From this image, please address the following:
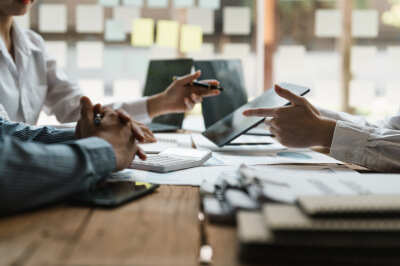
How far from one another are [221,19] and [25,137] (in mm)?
1810

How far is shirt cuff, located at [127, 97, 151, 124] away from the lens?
4.84ft

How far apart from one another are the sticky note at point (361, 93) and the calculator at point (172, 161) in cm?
194

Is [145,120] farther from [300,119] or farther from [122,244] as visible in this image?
[122,244]

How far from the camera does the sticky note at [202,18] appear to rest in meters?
2.45

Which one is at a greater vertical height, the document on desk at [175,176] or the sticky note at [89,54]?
the sticky note at [89,54]

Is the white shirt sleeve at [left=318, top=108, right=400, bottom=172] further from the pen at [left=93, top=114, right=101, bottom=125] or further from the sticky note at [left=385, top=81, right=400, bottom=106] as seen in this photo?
the sticky note at [left=385, top=81, right=400, bottom=106]

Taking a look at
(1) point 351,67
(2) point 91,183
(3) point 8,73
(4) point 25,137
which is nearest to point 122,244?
(2) point 91,183

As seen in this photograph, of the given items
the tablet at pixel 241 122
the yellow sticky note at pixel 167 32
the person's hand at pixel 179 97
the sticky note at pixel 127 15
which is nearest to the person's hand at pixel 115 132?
the tablet at pixel 241 122

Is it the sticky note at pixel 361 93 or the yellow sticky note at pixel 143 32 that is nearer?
the yellow sticky note at pixel 143 32

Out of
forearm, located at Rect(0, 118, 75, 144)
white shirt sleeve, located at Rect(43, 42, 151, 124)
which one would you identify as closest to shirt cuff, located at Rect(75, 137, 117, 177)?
forearm, located at Rect(0, 118, 75, 144)

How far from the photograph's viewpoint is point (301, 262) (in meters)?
0.39

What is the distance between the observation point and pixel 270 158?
978 millimetres

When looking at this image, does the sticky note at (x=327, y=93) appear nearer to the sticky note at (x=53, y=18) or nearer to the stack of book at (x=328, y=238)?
the sticky note at (x=53, y=18)

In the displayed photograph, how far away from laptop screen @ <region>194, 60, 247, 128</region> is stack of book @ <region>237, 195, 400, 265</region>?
1.07 m
